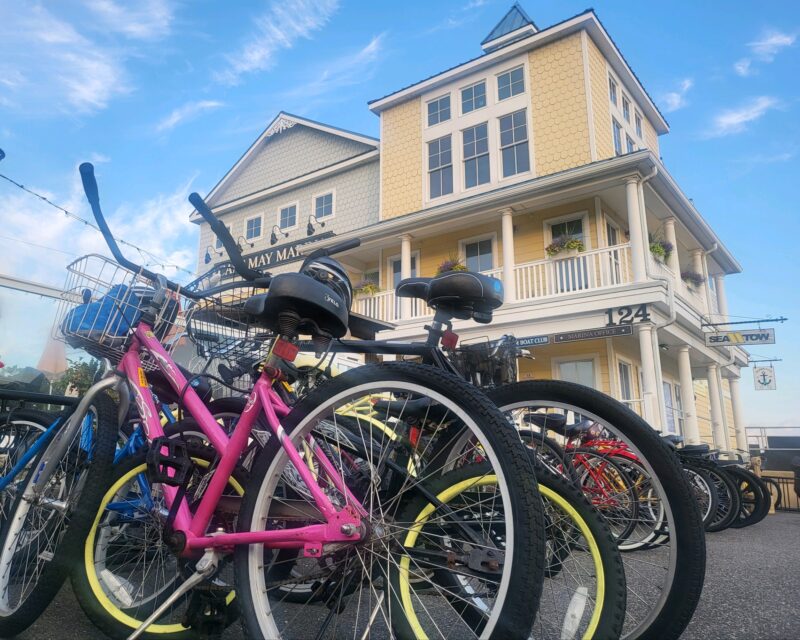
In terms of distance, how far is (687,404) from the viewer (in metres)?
10.8

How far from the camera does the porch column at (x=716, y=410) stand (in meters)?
12.6

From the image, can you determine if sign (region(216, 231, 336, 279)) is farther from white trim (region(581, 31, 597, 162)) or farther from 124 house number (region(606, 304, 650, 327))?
124 house number (region(606, 304, 650, 327))

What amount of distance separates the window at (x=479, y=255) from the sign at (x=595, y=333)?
329 cm

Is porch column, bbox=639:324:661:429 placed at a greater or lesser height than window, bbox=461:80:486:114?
lesser

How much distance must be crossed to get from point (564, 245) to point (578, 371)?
113 inches

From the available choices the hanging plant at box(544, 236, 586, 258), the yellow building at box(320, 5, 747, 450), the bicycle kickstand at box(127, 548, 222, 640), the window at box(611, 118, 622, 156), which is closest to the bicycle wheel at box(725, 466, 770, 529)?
the yellow building at box(320, 5, 747, 450)

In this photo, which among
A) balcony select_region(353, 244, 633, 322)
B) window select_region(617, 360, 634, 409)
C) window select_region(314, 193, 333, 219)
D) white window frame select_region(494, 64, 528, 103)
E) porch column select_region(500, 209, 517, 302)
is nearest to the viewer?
balcony select_region(353, 244, 633, 322)

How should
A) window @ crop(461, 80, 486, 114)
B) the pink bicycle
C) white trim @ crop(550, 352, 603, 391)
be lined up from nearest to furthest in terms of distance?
the pink bicycle → white trim @ crop(550, 352, 603, 391) → window @ crop(461, 80, 486, 114)

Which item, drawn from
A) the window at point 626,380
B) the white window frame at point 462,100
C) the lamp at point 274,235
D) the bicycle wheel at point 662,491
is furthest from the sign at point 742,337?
the lamp at point 274,235

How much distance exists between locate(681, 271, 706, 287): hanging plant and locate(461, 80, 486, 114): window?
695cm

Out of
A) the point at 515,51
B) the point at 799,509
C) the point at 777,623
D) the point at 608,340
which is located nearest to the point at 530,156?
the point at 515,51

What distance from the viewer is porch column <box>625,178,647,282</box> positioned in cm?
962

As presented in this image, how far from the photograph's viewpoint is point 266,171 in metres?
18.4

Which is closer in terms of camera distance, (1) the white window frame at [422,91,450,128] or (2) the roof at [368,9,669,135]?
(2) the roof at [368,9,669,135]
